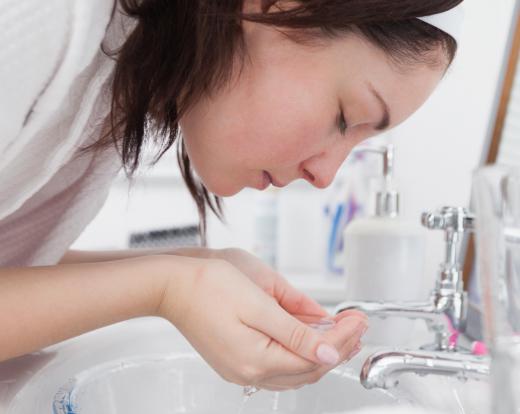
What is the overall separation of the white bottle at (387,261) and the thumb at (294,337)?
334 mm

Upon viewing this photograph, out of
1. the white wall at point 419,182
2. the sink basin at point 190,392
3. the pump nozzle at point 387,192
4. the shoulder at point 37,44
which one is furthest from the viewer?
the white wall at point 419,182

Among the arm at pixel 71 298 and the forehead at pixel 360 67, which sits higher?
the forehead at pixel 360 67

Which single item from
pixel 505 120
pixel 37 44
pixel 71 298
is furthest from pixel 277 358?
pixel 505 120

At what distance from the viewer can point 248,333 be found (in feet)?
1.70

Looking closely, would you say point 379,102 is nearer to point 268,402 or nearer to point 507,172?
point 507,172

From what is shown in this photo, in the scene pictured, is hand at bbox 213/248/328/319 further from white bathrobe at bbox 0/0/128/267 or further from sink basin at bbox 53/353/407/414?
white bathrobe at bbox 0/0/128/267

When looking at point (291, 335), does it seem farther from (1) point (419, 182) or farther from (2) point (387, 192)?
(1) point (419, 182)

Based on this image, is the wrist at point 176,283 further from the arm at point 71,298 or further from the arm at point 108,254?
the arm at point 108,254

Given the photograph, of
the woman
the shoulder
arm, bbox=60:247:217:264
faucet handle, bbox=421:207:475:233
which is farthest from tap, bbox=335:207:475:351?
the shoulder

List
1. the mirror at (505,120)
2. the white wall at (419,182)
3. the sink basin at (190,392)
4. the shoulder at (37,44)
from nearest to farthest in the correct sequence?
the shoulder at (37,44) < the sink basin at (190,392) < the mirror at (505,120) < the white wall at (419,182)

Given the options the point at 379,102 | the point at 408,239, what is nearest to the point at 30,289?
the point at 379,102

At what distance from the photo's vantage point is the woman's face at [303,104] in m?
0.57

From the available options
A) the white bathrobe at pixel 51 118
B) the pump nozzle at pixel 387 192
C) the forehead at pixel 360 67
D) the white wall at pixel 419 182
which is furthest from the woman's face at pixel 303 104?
the white wall at pixel 419 182

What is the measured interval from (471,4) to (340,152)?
675 mm
